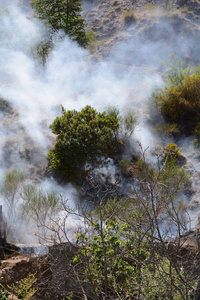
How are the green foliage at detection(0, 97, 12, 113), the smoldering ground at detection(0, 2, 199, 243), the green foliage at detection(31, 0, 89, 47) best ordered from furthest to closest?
the green foliage at detection(31, 0, 89, 47)
the green foliage at detection(0, 97, 12, 113)
the smoldering ground at detection(0, 2, 199, 243)

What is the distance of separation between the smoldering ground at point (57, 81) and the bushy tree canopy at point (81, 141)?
691 mm

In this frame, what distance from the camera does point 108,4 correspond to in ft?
74.8

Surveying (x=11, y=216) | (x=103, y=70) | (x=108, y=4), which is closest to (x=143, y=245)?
(x=11, y=216)

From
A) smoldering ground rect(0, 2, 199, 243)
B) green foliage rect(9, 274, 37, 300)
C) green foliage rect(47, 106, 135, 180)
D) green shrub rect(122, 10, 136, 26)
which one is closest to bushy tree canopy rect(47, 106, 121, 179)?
green foliage rect(47, 106, 135, 180)

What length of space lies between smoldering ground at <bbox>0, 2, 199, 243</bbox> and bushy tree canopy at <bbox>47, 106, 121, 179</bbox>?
691 mm

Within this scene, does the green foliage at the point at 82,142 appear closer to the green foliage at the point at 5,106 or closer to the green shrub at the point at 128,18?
the green foliage at the point at 5,106

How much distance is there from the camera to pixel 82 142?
9695mm

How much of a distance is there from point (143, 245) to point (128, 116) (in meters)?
6.97

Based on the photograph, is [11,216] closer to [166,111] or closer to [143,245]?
[143,245]

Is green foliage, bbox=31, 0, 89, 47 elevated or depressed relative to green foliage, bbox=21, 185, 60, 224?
elevated

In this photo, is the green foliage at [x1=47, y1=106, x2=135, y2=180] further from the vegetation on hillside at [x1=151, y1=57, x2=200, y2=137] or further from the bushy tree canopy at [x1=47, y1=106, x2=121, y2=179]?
the vegetation on hillside at [x1=151, y1=57, x2=200, y2=137]

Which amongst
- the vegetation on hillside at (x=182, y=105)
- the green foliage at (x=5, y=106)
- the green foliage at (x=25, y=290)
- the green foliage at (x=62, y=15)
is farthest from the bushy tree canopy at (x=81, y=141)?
the green foliage at (x=62, y=15)

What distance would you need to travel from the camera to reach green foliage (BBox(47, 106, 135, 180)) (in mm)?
9703

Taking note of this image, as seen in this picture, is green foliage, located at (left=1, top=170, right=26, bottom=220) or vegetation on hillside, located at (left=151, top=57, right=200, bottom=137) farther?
vegetation on hillside, located at (left=151, top=57, right=200, bottom=137)
